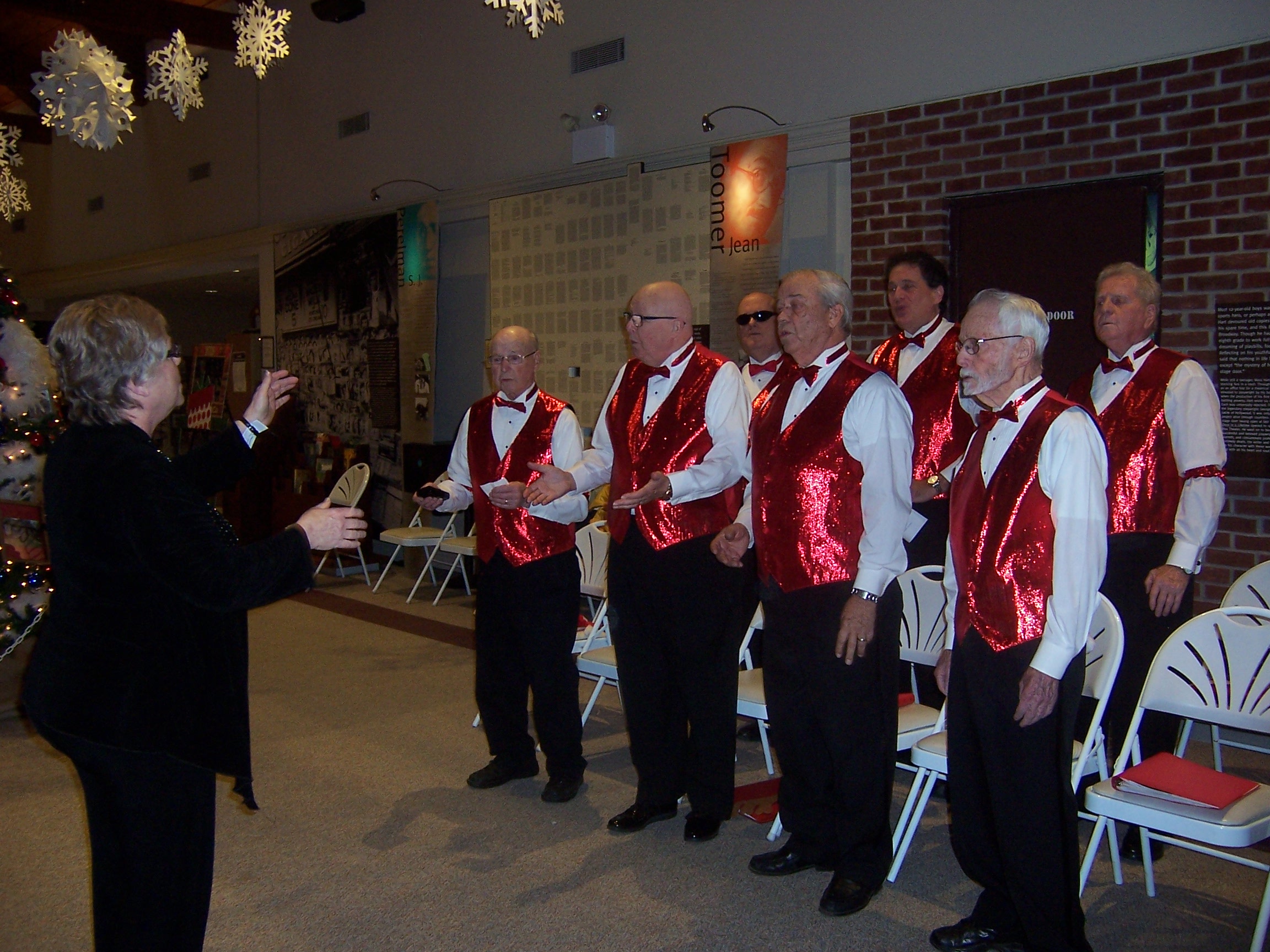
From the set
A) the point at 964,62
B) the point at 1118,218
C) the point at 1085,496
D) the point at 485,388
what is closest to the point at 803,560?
the point at 1085,496

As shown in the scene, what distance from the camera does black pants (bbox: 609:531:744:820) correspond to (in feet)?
10.4

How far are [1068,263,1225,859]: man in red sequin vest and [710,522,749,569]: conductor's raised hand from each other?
1172 mm

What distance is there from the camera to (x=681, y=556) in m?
3.17

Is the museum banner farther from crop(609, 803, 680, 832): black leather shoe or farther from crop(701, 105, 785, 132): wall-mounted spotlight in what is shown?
crop(609, 803, 680, 832): black leather shoe

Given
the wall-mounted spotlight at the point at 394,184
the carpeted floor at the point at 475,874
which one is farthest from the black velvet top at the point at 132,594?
the wall-mounted spotlight at the point at 394,184

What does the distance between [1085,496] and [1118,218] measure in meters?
2.85

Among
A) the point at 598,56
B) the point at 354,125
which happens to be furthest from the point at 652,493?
the point at 354,125

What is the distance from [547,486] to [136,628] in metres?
1.51

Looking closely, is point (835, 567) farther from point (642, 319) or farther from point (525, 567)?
point (525, 567)

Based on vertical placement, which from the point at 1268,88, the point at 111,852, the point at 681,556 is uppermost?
the point at 1268,88

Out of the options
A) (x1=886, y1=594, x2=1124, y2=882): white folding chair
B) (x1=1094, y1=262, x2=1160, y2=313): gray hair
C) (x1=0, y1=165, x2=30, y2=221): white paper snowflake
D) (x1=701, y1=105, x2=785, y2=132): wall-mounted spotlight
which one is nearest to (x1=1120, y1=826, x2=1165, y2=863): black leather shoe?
(x1=886, y1=594, x2=1124, y2=882): white folding chair

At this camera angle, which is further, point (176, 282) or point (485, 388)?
point (176, 282)

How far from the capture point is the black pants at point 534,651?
11.8 feet

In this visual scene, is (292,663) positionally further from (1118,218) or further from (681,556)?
(1118,218)
